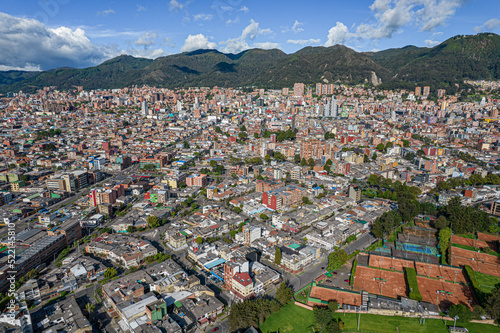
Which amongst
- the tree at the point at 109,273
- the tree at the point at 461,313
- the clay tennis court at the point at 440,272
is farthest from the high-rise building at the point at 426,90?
the tree at the point at 109,273

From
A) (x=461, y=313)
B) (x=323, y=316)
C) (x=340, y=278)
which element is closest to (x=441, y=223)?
(x=461, y=313)

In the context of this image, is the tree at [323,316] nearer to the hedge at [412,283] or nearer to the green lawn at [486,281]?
the hedge at [412,283]

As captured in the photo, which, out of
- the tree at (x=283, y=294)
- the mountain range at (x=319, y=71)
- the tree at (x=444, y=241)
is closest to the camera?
the tree at (x=283, y=294)

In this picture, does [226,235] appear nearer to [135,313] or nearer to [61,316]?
[135,313]

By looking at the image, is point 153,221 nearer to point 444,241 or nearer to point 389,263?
point 389,263

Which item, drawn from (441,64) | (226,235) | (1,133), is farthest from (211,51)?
(226,235)

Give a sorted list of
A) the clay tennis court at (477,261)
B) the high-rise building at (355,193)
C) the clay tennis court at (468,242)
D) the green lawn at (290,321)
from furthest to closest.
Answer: the high-rise building at (355,193)
the clay tennis court at (468,242)
the clay tennis court at (477,261)
the green lawn at (290,321)
